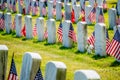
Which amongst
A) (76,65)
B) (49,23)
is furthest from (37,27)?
(76,65)

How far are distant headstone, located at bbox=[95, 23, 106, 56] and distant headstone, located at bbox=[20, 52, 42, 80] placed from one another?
→ 6.87 m

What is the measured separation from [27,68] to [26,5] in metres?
20.4

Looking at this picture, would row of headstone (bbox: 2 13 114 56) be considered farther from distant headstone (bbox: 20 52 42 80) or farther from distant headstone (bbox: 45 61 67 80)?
distant headstone (bbox: 45 61 67 80)

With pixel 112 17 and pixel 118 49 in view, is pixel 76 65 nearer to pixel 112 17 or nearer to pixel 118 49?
pixel 118 49

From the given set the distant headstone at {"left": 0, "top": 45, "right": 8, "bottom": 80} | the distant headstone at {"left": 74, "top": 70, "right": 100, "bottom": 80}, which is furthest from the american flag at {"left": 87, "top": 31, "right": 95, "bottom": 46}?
the distant headstone at {"left": 74, "top": 70, "right": 100, "bottom": 80}

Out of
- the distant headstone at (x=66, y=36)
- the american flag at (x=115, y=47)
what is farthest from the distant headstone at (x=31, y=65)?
the distant headstone at (x=66, y=36)

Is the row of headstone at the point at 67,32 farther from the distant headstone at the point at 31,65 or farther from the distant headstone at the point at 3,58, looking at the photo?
the distant headstone at the point at 31,65

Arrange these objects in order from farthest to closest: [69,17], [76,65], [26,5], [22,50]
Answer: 1. [26,5]
2. [69,17]
3. [22,50]
4. [76,65]

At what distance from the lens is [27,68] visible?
25.0 feet

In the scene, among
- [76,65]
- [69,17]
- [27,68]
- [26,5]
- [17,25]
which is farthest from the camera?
[26,5]

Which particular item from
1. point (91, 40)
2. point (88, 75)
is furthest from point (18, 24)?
point (88, 75)

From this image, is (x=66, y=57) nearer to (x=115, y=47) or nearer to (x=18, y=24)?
(x=115, y=47)

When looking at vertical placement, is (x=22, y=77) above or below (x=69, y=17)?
above

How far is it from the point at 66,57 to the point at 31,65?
276 inches
